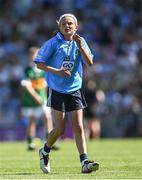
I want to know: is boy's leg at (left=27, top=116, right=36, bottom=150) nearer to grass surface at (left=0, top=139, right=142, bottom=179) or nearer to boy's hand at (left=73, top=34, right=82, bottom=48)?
grass surface at (left=0, top=139, right=142, bottom=179)

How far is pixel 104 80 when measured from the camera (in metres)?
27.5

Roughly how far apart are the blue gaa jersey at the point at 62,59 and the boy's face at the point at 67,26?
16cm

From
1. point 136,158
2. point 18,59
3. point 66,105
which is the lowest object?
point 136,158

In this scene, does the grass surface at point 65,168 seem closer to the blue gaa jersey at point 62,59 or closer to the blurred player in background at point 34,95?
the blue gaa jersey at point 62,59

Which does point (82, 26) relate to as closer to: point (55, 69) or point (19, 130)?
point (19, 130)

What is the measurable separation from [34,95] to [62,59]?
6.95m

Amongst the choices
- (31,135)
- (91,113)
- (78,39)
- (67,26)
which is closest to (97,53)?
(91,113)

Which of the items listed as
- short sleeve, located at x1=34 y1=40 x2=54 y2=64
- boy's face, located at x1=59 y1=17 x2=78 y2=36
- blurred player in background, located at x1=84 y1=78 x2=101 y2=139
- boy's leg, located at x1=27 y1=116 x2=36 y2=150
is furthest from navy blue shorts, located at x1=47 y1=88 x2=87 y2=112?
blurred player in background, located at x1=84 y1=78 x2=101 y2=139

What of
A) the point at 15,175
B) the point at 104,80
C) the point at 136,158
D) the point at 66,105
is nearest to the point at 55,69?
the point at 66,105

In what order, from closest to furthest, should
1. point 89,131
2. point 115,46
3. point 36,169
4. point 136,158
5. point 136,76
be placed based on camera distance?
point 36,169 → point 136,158 → point 89,131 → point 136,76 → point 115,46

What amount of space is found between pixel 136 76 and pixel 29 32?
18.9 ft

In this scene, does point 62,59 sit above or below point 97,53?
below

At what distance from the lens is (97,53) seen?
29.0 metres

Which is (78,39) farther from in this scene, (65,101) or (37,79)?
(37,79)
